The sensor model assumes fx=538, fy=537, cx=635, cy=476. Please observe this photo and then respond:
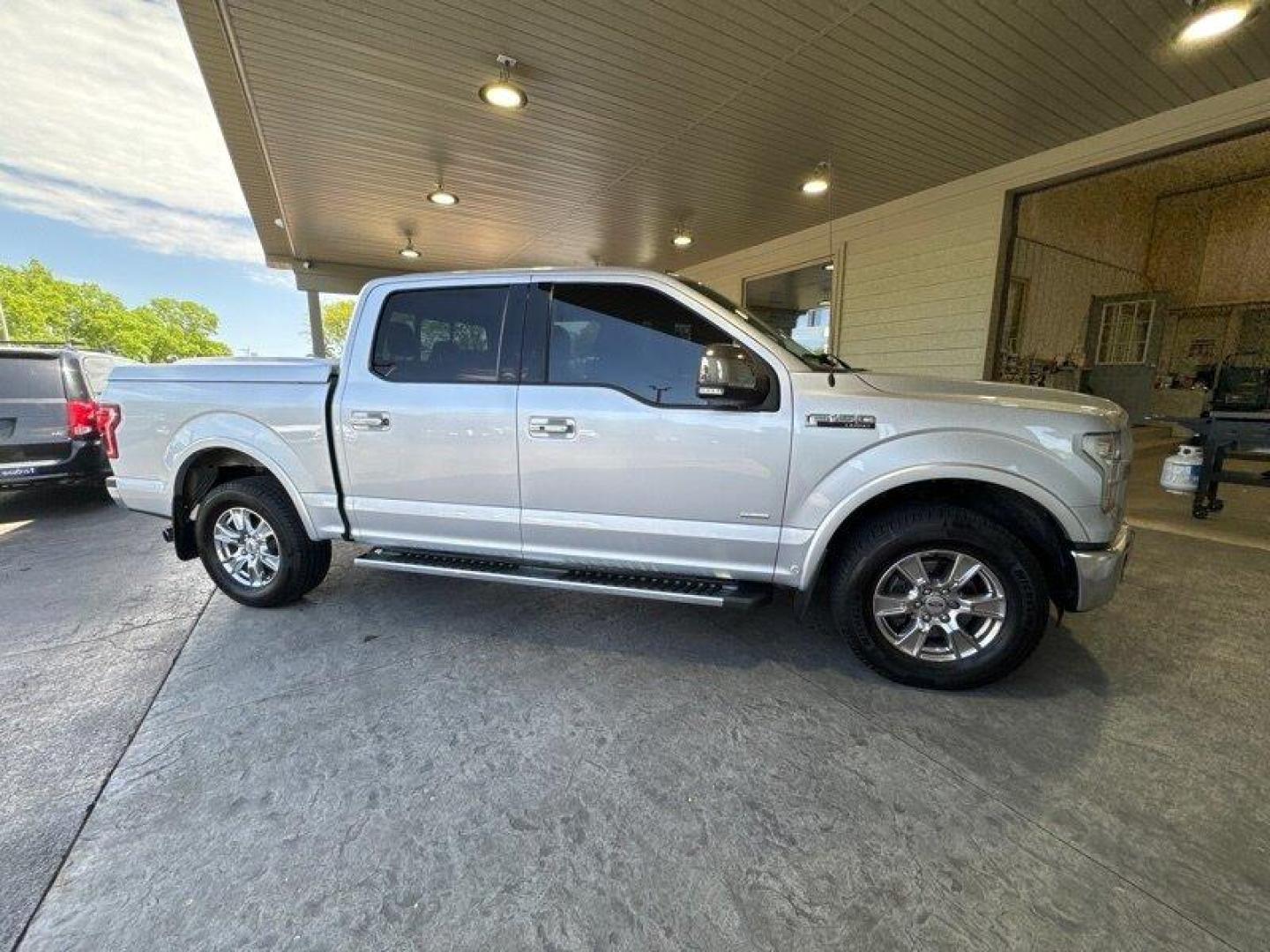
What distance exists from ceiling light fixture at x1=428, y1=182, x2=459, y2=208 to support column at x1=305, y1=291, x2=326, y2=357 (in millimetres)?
6876

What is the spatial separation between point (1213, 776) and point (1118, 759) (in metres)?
0.29

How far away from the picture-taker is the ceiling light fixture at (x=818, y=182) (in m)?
6.00

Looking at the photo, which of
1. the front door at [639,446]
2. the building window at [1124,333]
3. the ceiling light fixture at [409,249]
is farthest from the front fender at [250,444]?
the building window at [1124,333]

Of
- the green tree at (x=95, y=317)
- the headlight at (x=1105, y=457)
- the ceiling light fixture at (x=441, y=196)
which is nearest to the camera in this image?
the headlight at (x=1105, y=457)

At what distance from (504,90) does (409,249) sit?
6674 mm

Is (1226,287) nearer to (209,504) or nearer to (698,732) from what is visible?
(698,732)

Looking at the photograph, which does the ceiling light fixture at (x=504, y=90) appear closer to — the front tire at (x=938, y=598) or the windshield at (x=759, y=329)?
the windshield at (x=759, y=329)

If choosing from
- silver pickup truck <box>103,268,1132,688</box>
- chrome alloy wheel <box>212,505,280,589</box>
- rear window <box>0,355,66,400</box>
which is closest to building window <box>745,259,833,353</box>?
silver pickup truck <box>103,268,1132,688</box>

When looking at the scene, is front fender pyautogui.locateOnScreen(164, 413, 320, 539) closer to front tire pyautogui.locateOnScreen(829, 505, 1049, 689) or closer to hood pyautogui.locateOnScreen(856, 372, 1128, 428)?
front tire pyautogui.locateOnScreen(829, 505, 1049, 689)

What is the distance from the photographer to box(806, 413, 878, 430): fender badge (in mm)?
2477

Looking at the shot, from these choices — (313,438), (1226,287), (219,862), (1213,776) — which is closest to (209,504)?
(313,438)

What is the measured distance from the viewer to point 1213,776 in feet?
6.61

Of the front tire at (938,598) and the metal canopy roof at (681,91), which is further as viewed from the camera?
the metal canopy roof at (681,91)

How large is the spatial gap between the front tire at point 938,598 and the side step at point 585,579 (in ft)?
1.58
